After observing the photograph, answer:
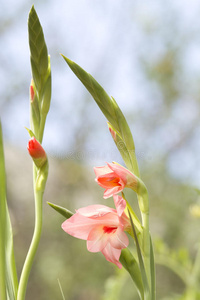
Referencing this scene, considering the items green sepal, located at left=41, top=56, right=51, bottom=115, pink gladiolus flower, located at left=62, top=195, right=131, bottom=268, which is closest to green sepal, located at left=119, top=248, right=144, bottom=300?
pink gladiolus flower, located at left=62, top=195, right=131, bottom=268

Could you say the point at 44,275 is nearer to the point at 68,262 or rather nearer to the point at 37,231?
the point at 68,262

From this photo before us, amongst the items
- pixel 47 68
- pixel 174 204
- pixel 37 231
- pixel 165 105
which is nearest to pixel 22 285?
pixel 37 231

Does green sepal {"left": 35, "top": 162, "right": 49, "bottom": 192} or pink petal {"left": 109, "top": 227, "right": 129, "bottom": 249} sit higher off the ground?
green sepal {"left": 35, "top": 162, "right": 49, "bottom": 192}

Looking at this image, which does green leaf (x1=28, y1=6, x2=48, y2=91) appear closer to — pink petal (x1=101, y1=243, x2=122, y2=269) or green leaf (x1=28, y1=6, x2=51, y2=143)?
green leaf (x1=28, y1=6, x2=51, y2=143)

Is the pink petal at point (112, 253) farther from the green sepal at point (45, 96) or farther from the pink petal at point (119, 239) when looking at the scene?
the green sepal at point (45, 96)

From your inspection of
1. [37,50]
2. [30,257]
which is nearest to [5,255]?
[30,257]

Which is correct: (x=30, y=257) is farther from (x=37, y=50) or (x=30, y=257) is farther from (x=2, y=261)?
(x=37, y=50)
